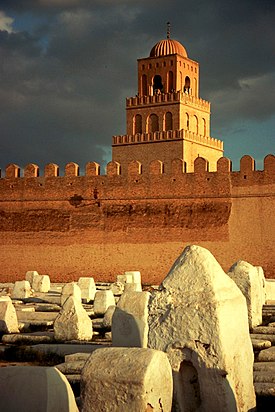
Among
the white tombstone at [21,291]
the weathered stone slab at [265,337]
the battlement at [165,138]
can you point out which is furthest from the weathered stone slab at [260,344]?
the battlement at [165,138]

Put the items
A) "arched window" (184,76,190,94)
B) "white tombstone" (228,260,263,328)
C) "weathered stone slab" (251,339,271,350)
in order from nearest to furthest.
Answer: "weathered stone slab" (251,339,271,350)
"white tombstone" (228,260,263,328)
"arched window" (184,76,190,94)

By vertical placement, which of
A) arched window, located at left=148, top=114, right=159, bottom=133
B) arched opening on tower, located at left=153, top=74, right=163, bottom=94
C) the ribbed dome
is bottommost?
arched window, located at left=148, top=114, right=159, bottom=133

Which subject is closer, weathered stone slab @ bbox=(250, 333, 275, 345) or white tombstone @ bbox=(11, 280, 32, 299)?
weathered stone slab @ bbox=(250, 333, 275, 345)

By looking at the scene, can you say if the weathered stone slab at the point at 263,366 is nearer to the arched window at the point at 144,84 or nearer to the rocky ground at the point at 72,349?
the rocky ground at the point at 72,349

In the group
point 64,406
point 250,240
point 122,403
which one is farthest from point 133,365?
point 250,240

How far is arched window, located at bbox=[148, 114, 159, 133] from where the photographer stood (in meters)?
35.2

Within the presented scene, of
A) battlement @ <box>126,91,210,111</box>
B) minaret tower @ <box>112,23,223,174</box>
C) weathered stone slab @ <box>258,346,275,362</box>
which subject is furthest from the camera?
battlement @ <box>126,91,210,111</box>

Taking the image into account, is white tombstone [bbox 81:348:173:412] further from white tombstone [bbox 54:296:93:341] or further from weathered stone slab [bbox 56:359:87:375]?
white tombstone [bbox 54:296:93:341]

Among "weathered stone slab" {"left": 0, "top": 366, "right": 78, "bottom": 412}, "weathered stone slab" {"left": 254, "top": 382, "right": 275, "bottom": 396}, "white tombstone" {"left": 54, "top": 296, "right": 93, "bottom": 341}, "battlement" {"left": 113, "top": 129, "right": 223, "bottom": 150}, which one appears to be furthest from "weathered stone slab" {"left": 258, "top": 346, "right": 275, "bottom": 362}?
"battlement" {"left": 113, "top": 129, "right": 223, "bottom": 150}

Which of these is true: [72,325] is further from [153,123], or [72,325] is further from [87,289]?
[153,123]

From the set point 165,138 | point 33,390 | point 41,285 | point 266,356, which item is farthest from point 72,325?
point 165,138

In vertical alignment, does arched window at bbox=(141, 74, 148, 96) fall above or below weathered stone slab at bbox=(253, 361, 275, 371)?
above

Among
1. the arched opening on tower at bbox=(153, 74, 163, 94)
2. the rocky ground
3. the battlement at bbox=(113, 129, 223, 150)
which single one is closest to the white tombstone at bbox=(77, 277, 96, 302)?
the rocky ground

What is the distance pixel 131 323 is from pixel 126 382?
3.60m
